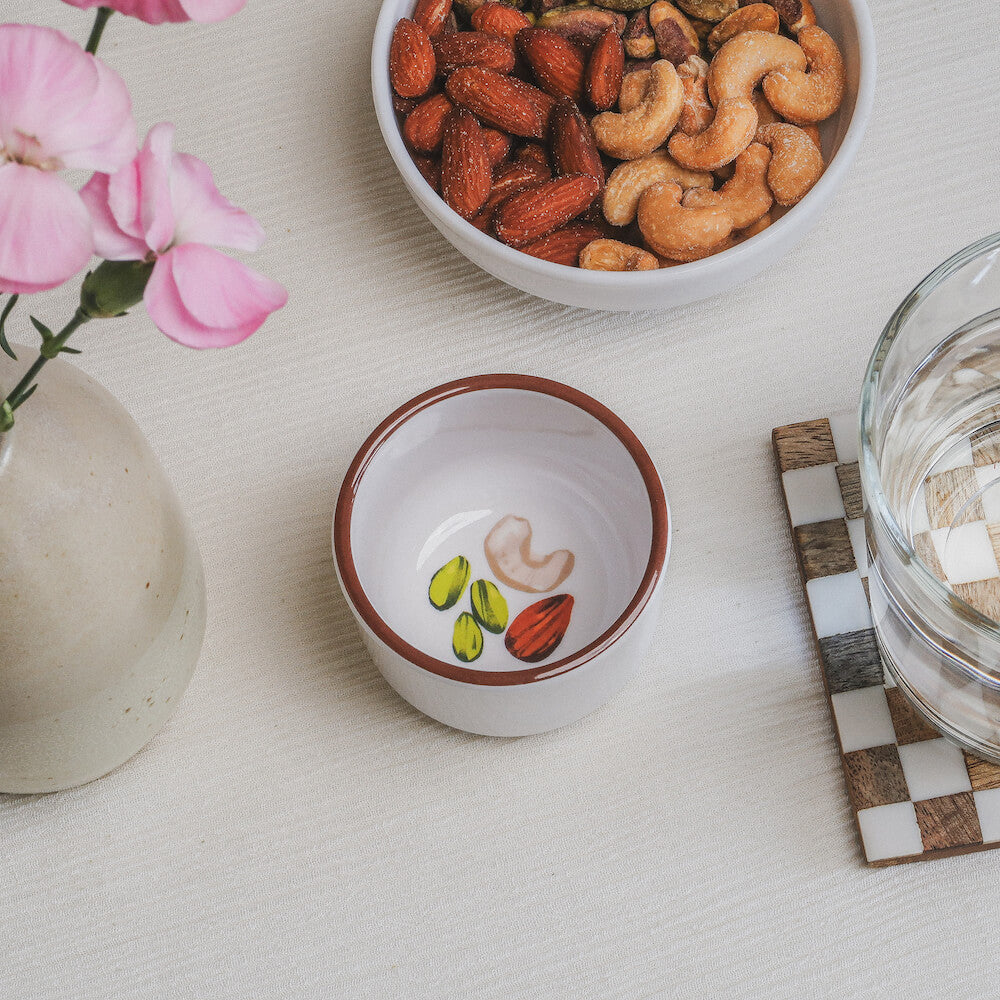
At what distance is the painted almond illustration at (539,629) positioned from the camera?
0.42 metres

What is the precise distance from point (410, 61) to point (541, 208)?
0.29 ft

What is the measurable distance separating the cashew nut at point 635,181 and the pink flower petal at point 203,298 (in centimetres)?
31

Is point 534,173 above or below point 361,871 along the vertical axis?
above

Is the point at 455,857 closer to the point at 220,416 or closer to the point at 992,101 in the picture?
the point at 220,416

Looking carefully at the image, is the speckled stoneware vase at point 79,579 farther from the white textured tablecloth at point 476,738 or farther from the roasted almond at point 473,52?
the roasted almond at point 473,52

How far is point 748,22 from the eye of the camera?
49cm

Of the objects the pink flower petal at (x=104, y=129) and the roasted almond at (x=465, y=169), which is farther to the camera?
the roasted almond at (x=465, y=169)

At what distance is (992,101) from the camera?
53 cm

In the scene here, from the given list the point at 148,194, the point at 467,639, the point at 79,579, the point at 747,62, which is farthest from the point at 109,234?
the point at 747,62

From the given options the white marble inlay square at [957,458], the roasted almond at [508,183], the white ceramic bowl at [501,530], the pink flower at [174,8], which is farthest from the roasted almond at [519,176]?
the pink flower at [174,8]

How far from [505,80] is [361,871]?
1.10 feet

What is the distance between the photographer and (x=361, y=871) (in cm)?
41

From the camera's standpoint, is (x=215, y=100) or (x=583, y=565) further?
(x=215, y=100)

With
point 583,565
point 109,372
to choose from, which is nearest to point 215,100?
point 109,372
